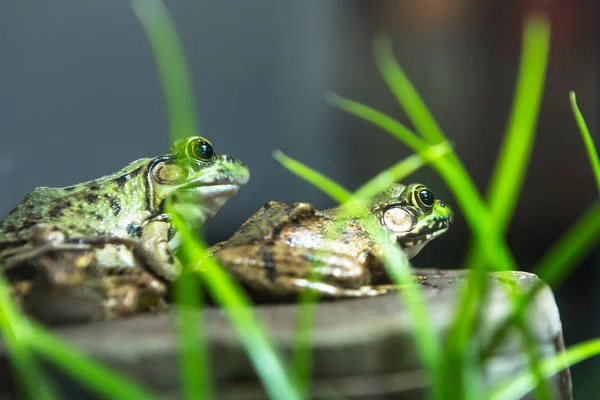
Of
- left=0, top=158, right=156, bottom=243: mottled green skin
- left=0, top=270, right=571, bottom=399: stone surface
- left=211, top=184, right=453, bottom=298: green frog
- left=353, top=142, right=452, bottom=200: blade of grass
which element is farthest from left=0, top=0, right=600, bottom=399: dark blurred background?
left=353, top=142, right=452, bottom=200: blade of grass

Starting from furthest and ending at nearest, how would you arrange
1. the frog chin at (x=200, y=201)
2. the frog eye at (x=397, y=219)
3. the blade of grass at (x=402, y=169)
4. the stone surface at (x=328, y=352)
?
the frog chin at (x=200, y=201) < the frog eye at (x=397, y=219) < the stone surface at (x=328, y=352) < the blade of grass at (x=402, y=169)

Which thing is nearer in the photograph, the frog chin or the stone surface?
the stone surface

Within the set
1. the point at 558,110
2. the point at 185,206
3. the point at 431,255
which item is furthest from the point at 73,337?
the point at 558,110

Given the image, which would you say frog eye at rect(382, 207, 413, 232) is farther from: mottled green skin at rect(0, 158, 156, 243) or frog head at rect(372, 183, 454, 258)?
mottled green skin at rect(0, 158, 156, 243)

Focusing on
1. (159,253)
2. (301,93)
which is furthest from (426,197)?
(301,93)

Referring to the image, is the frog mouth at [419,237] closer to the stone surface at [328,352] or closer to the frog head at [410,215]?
the frog head at [410,215]

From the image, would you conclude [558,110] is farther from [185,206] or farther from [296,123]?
[185,206]

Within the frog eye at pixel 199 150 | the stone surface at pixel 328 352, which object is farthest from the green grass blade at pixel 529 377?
the frog eye at pixel 199 150
